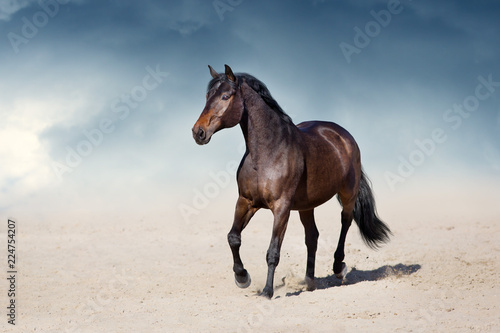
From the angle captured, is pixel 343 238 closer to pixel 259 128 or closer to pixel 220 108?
pixel 259 128

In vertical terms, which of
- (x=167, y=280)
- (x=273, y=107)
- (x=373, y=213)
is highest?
(x=273, y=107)

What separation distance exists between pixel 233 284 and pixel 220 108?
345 centimetres

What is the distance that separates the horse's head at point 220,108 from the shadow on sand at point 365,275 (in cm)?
325

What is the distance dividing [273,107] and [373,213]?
3058 millimetres

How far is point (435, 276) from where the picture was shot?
7992 mm

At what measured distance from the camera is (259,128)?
6453 mm

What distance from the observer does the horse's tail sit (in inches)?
339

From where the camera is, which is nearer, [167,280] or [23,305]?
[23,305]

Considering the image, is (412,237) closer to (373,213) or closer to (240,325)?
(373,213)

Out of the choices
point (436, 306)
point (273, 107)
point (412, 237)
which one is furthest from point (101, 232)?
point (436, 306)

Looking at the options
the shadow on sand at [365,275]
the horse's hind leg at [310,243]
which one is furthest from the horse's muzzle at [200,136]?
the shadow on sand at [365,275]

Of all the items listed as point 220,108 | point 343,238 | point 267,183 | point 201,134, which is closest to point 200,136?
point 201,134

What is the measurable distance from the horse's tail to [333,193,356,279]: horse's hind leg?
443 mm

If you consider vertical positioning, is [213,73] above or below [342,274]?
above
